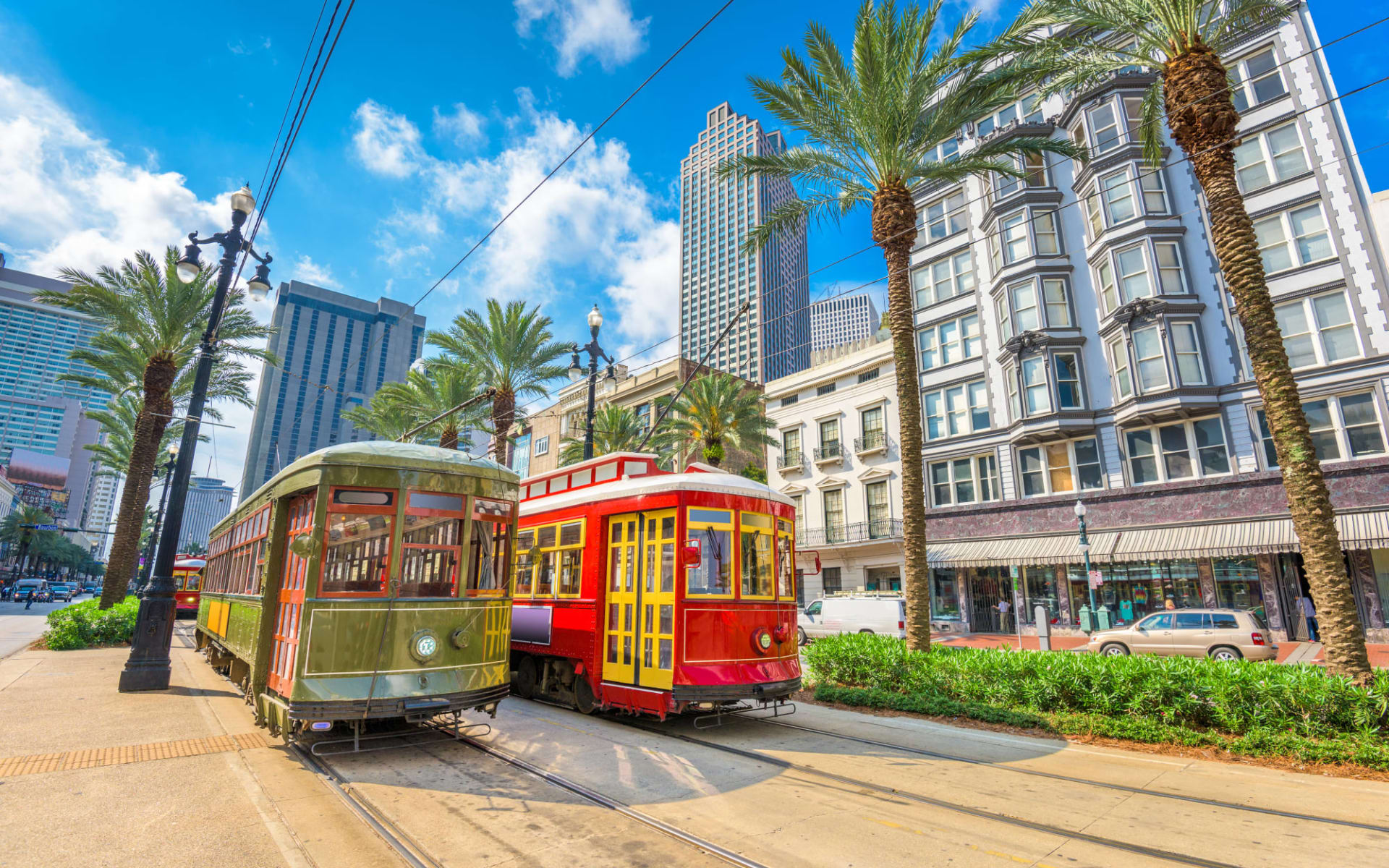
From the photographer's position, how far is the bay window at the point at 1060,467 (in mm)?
25875

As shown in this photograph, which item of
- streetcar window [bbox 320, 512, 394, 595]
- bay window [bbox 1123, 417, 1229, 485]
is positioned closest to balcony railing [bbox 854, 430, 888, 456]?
bay window [bbox 1123, 417, 1229, 485]

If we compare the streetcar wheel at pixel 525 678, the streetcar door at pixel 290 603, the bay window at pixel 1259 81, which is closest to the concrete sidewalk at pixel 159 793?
the streetcar door at pixel 290 603

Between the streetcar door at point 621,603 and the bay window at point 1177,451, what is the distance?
2216 cm

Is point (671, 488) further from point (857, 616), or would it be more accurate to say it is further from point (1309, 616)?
point (1309, 616)

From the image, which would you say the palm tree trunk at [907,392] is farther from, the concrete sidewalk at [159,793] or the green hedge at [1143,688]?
the concrete sidewalk at [159,793]

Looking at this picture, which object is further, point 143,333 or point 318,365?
point 318,365

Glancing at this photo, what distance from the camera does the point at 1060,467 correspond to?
26.7 m

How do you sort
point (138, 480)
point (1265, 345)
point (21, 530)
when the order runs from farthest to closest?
point (21, 530), point (138, 480), point (1265, 345)

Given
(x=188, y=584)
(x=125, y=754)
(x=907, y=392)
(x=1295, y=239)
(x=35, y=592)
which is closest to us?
(x=125, y=754)

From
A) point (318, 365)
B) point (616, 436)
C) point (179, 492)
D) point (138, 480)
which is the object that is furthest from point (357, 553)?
point (318, 365)

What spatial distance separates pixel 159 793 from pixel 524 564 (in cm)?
658

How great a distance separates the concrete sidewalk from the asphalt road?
34.9ft

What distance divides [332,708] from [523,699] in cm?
564

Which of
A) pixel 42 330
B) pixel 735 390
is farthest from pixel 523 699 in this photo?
pixel 42 330
